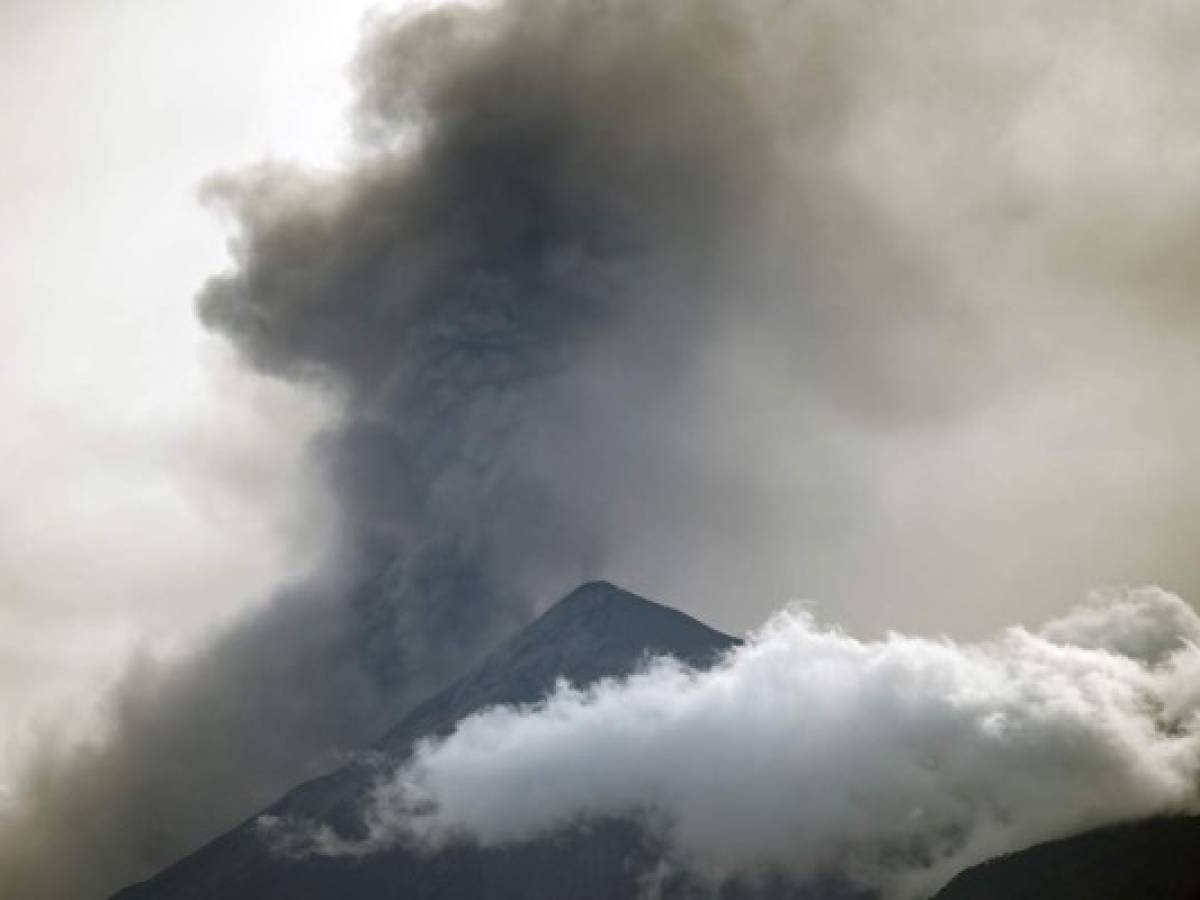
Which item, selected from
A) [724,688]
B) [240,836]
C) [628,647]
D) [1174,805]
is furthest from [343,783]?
[1174,805]

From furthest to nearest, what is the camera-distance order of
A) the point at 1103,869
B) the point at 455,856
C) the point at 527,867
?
1. the point at 455,856
2. the point at 527,867
3. the point at 1103,869

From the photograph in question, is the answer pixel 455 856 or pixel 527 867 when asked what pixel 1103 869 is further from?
pixel 455 856

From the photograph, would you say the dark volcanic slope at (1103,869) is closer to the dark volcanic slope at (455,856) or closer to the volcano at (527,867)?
the volcano at (527,867)

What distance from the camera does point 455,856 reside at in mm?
147250

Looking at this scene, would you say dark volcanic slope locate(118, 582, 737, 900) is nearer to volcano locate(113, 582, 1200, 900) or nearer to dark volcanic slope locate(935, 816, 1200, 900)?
volcano locate(113, 582, 1200, 900)

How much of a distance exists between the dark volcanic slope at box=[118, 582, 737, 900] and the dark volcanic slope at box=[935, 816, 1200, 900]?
33.2 m

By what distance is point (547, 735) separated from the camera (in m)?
164

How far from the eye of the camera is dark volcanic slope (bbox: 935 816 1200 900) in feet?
453

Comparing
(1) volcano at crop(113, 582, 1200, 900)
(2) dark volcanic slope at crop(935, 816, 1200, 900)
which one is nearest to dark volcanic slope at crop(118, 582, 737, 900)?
(1) volcano at crop(113, 582, 1200, 900)

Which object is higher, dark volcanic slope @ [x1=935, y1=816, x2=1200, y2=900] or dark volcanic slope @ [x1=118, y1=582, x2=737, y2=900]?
dark volcanic slope @ [x1=118, y1=582, x2=737, y2=900]

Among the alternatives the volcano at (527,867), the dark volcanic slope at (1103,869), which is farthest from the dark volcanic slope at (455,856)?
the dark volcanic slope at (1103,869)

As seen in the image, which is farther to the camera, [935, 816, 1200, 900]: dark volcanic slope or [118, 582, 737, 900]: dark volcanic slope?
[118, 582, 737, 900]: dark volcanic slope

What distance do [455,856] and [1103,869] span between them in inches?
2443

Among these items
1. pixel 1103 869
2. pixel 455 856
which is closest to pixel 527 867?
pixel 455 856
